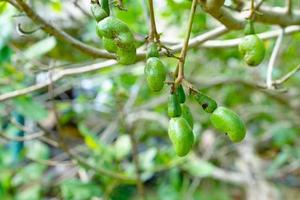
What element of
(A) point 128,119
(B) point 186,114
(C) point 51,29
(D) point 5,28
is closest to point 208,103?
(B) point 186,114

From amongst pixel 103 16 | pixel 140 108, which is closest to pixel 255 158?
pixel 140 108

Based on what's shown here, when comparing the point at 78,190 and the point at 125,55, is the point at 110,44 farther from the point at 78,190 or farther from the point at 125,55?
the point at 78,190

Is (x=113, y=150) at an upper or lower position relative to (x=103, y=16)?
lower

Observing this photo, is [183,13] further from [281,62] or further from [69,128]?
Answer: [69,128]

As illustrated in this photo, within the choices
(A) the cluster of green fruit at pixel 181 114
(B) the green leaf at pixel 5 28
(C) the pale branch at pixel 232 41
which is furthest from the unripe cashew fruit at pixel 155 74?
(B) the green leaf at pixel 5 28

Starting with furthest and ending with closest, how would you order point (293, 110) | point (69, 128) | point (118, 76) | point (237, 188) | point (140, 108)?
point (237, 188), point (69, 128), point (293, 110), point (140, 108), point (118, 76)

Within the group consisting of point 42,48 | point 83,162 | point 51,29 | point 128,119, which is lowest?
point 128,119
